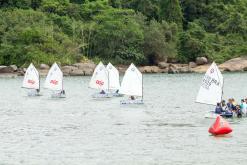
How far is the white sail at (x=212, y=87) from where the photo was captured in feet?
188

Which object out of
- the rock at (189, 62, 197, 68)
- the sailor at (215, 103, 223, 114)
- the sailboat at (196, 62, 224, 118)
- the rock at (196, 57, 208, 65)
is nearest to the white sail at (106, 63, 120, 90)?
the sailboat at (196, 62, 224, 118)

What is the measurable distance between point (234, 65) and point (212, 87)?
2954 inches

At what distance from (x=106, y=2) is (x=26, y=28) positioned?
61.6 ft

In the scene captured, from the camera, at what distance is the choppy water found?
134ft

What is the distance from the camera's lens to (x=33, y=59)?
126688mm

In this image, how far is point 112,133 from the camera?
50281mm

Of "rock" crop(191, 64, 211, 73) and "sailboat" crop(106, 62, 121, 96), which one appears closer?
"sailboat" crop(106, 62, 121, 96)

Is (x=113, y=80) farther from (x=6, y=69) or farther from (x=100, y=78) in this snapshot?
(x=6, y=69)

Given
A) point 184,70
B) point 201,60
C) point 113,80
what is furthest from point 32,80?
point 201,60

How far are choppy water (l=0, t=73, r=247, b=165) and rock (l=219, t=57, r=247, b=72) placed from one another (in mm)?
49244

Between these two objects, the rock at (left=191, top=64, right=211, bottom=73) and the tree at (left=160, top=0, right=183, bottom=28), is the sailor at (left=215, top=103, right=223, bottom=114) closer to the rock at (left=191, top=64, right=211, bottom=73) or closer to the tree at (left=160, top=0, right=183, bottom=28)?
the rock at (left=191, top=64, right=211, bottom=73)

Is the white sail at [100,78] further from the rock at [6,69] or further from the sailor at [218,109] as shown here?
the rock at [6,69]

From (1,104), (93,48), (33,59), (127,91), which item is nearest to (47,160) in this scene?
(127,91)

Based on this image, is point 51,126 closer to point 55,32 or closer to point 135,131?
point 135,131
